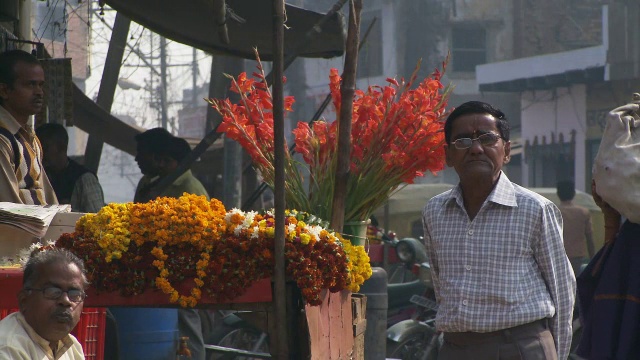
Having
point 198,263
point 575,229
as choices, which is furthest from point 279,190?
point 575,229

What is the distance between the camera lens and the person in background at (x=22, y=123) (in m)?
4.72

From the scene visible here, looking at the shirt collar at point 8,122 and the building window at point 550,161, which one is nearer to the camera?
the shirt collar at point 8,122

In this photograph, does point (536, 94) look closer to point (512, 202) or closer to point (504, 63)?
point (504, 63)

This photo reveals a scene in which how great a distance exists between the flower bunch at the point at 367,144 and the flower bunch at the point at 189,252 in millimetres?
673

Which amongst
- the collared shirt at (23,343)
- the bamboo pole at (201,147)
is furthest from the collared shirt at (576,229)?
the collared shirt at (23,343)

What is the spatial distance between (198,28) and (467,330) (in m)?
3.99

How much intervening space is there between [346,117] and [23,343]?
70.1 inches

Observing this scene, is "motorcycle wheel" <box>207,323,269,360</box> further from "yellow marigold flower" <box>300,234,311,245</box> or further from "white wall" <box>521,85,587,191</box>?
"white wall" <box>521,85,587,191</box>

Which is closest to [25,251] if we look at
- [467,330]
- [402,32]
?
[467,330]

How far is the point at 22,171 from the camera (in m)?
4.75

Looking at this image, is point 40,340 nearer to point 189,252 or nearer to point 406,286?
point 189,252

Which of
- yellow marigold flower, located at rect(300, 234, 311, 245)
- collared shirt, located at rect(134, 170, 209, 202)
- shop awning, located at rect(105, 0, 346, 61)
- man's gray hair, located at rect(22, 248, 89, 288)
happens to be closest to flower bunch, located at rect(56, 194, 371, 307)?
yellow marigold flower, located at rect(300, 234, 311, 245)

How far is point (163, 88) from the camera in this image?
3284 cm

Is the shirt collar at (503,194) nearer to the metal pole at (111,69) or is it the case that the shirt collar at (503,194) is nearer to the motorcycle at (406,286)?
the motorcycle at (406,286)
